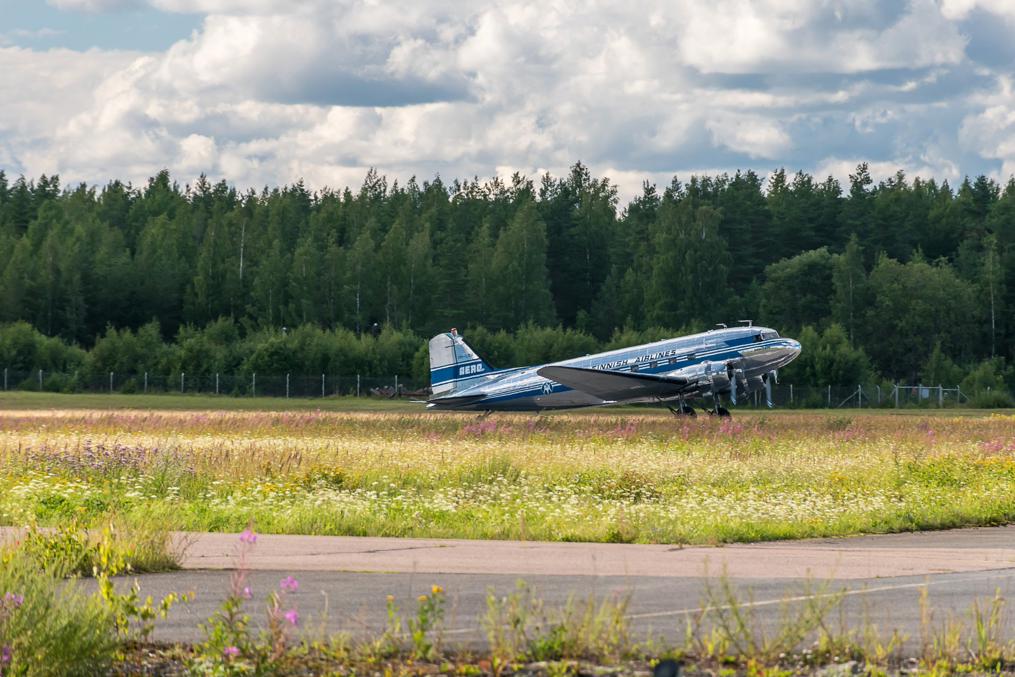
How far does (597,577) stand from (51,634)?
19.7 ft

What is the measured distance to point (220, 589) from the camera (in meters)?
13.2

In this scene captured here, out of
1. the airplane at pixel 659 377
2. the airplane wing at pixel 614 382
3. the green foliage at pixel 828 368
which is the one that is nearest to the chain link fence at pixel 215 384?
the green foliage at pixel 828 368

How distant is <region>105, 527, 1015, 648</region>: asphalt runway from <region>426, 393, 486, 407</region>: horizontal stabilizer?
117 feet

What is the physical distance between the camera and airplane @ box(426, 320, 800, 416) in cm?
5009

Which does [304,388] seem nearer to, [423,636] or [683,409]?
[683,409]

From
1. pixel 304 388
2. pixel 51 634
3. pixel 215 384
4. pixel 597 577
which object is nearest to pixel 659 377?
pixel 597 577

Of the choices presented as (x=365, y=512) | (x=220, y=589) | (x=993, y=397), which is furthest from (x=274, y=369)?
(x=220, y=589)

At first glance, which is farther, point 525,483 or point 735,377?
point 735,377

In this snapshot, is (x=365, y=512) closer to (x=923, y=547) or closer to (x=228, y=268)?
(x=923, y=547)

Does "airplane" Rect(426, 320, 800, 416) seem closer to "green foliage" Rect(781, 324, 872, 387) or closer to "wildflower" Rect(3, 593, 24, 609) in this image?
"wildflower" Rect(3, 593, 24, 609)

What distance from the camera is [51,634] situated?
966 cm

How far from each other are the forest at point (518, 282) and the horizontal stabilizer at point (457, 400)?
40.2m

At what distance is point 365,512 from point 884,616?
1029 centimetres

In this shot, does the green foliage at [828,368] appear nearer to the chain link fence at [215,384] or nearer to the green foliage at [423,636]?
the chain link fence at [215,384]
